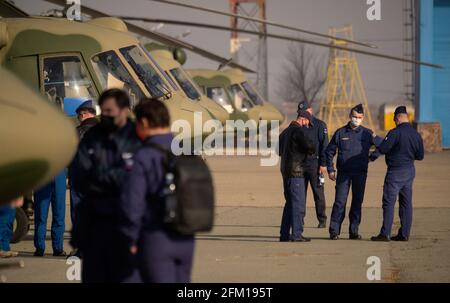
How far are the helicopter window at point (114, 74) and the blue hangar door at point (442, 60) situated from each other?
23344 mm

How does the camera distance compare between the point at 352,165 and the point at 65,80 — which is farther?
the point at 65,80

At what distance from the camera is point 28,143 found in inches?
280

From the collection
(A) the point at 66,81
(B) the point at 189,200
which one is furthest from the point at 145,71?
(B) the point at 189,200

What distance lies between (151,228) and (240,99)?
1193 inches

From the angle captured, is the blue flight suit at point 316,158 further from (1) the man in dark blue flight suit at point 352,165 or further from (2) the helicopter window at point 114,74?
(2) the helicopter window at point 114,74

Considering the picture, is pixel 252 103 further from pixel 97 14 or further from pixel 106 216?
pixel 106 216

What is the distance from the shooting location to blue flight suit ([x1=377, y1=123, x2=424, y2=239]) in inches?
545

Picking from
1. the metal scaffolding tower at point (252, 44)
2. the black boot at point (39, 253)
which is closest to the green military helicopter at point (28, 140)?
the black boot at point (39, 253)

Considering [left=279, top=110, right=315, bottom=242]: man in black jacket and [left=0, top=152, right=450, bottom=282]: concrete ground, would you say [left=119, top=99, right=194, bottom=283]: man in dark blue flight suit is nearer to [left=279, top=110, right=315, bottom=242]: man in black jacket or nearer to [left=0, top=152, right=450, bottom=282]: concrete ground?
[left=0, top=152, right=450, bottom=282]: concrete ground

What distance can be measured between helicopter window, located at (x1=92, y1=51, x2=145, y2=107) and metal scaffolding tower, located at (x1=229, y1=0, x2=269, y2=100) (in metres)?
67.1

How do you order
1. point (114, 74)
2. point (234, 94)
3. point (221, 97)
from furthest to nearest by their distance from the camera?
point (234, 94) < point (221, 97) < point (114, 74)

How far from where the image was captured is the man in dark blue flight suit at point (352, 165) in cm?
→ 1402

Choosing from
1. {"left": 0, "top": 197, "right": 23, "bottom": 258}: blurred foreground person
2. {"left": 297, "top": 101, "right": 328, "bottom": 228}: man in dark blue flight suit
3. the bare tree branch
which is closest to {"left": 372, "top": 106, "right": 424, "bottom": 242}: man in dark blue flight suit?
{"left": 297, "top": 101, "right": 328, "bottom": 228}: man in dark blue flight suit

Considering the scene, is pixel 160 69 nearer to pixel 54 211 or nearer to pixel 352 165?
pixel 352 165
